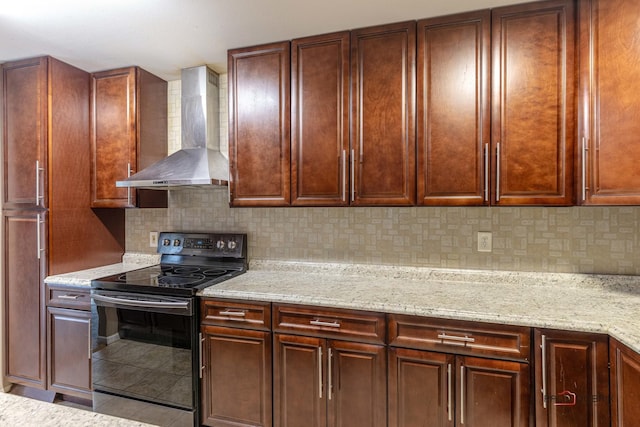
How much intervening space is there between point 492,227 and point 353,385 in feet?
3.85

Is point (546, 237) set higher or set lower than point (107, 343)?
higher

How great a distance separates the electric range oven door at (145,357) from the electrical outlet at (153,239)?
67 cm

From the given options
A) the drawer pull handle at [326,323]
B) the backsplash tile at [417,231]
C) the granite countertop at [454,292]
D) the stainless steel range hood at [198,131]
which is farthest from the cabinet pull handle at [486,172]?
the stainless steel range hood at [198,131]

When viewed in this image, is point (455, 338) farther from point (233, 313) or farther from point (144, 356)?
point (144, 356)

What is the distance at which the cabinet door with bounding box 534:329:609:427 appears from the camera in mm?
1275

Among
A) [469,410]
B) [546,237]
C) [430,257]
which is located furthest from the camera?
[430,257]

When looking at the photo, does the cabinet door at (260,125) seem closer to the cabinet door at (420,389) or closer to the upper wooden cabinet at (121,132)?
the upper wooden cabinet at (121,132)

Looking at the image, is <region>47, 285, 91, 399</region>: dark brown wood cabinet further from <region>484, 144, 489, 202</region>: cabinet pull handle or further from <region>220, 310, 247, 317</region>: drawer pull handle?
<region>484, 144, 489, 202</region>: cabinet pull handle

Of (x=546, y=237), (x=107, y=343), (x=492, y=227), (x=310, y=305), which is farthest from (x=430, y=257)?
(x=107, y=343)

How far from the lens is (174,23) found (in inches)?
70.6

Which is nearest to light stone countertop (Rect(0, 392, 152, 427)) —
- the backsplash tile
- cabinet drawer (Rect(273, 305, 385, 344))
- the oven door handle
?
the oven door handle

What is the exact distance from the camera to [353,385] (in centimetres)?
159

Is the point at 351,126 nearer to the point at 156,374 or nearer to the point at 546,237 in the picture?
the point at 546,237

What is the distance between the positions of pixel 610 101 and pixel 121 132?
2.82m
